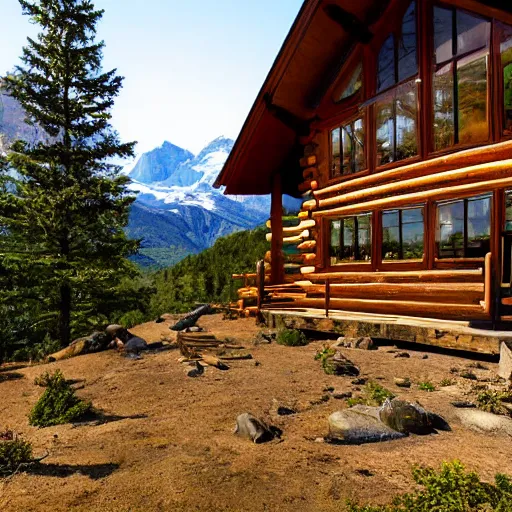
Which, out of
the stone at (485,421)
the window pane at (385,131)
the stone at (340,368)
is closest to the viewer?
the stone at (485,421)

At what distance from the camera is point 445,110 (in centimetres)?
969

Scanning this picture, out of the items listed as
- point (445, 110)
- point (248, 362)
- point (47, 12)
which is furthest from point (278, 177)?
point (47, 12)

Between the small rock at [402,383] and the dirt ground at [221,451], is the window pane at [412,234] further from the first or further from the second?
the small rock at [402,383]

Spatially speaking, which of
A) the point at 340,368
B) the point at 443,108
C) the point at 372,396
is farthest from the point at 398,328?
the point at 443,108

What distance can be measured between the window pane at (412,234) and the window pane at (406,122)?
1.44 metres

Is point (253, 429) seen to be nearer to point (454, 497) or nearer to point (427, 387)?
point (454, 497)

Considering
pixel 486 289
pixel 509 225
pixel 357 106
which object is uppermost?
pixel 357 106

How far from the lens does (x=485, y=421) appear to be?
4.67 metres

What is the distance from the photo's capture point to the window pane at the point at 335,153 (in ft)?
41.0

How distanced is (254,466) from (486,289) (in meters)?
6.28

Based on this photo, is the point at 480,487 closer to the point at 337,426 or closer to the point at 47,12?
the point at 337,426

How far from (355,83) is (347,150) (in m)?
1.84

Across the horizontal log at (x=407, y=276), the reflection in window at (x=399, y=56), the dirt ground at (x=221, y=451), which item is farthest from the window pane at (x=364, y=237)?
the dirt ground at (x=221, y=451)

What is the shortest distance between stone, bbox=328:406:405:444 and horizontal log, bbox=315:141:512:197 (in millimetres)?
6731
